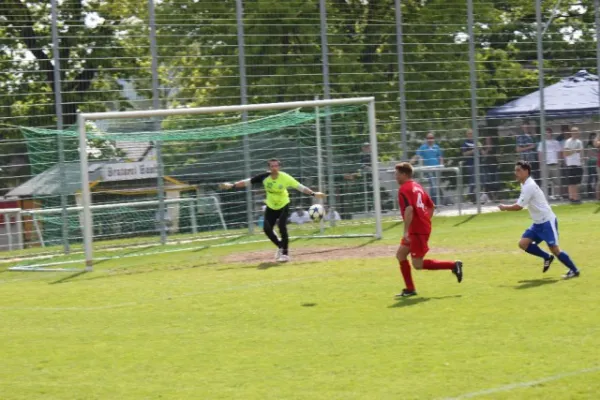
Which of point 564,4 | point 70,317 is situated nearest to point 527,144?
point 564,4

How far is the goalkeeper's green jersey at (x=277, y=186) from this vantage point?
19.1 meters

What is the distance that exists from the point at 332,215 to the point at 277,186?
12.6 ft

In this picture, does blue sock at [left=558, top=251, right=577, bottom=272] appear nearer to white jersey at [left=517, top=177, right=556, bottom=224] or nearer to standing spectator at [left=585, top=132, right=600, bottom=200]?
white jersey at [left=517, top=177, right=556, bottom=224]

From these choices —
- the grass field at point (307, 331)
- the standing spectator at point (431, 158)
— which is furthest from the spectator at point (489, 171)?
the grass field at point (307, 331)

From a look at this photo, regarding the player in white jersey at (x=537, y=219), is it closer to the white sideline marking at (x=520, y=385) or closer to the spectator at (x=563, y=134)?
the white sideline marking at (x=520, y=385)

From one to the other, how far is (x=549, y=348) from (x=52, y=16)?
598 inches

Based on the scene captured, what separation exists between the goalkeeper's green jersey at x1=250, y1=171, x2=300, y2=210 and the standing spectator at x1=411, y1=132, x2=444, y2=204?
7.51 m

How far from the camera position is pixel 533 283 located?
1407cm

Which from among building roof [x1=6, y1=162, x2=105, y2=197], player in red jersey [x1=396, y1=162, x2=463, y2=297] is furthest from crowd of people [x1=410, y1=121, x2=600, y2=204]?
player in red jersey [x1=396, y1=162, x2=463, y2=297]

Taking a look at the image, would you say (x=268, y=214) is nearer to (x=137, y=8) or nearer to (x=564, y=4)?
(x=137, y=8)

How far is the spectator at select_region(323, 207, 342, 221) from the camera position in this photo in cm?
2267

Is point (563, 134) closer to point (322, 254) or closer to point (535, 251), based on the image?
point (322, 254)

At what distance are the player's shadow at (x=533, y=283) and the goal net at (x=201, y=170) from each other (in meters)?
7.21

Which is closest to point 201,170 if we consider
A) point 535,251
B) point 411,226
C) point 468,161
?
point 468,161
